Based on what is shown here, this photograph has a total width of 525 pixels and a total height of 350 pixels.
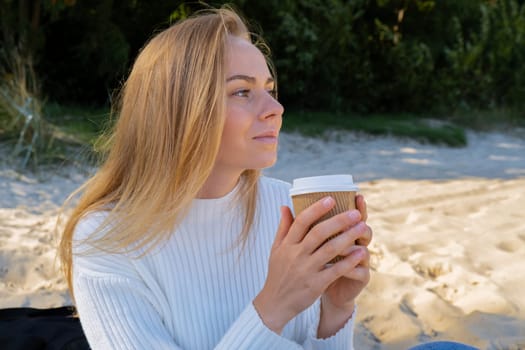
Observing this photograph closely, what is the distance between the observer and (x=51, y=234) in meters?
3.95

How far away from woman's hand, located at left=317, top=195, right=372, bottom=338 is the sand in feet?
3.48

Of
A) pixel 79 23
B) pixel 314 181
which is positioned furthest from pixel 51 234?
pixel 79 23

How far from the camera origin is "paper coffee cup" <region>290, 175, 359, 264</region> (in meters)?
1.20

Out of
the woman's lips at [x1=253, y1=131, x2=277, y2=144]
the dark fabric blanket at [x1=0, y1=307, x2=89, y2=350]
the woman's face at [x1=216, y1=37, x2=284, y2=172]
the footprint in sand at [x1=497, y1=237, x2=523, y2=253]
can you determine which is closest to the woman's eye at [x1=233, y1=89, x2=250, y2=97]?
the woman's face at [x1=216, y1=37, x2=284, y2=172]

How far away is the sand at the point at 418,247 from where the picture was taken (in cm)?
275

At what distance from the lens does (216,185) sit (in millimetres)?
1665

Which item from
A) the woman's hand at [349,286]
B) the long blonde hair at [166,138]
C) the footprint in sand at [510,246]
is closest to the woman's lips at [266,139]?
the long blonde hair at [166,138]

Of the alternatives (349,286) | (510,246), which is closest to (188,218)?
(349,286)

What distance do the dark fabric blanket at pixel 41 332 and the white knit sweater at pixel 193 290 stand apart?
0.63m

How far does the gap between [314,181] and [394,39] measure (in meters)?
10.7

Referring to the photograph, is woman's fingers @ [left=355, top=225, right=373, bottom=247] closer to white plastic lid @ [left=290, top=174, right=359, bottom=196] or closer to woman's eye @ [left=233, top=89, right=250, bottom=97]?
white plastic lid @ [left=290, top=174, right=359, bottom=196]

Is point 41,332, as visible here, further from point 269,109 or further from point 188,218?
point 269,109

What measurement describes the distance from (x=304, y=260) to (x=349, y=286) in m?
0.28

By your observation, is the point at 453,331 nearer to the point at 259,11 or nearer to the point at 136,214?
the point at 136,214
